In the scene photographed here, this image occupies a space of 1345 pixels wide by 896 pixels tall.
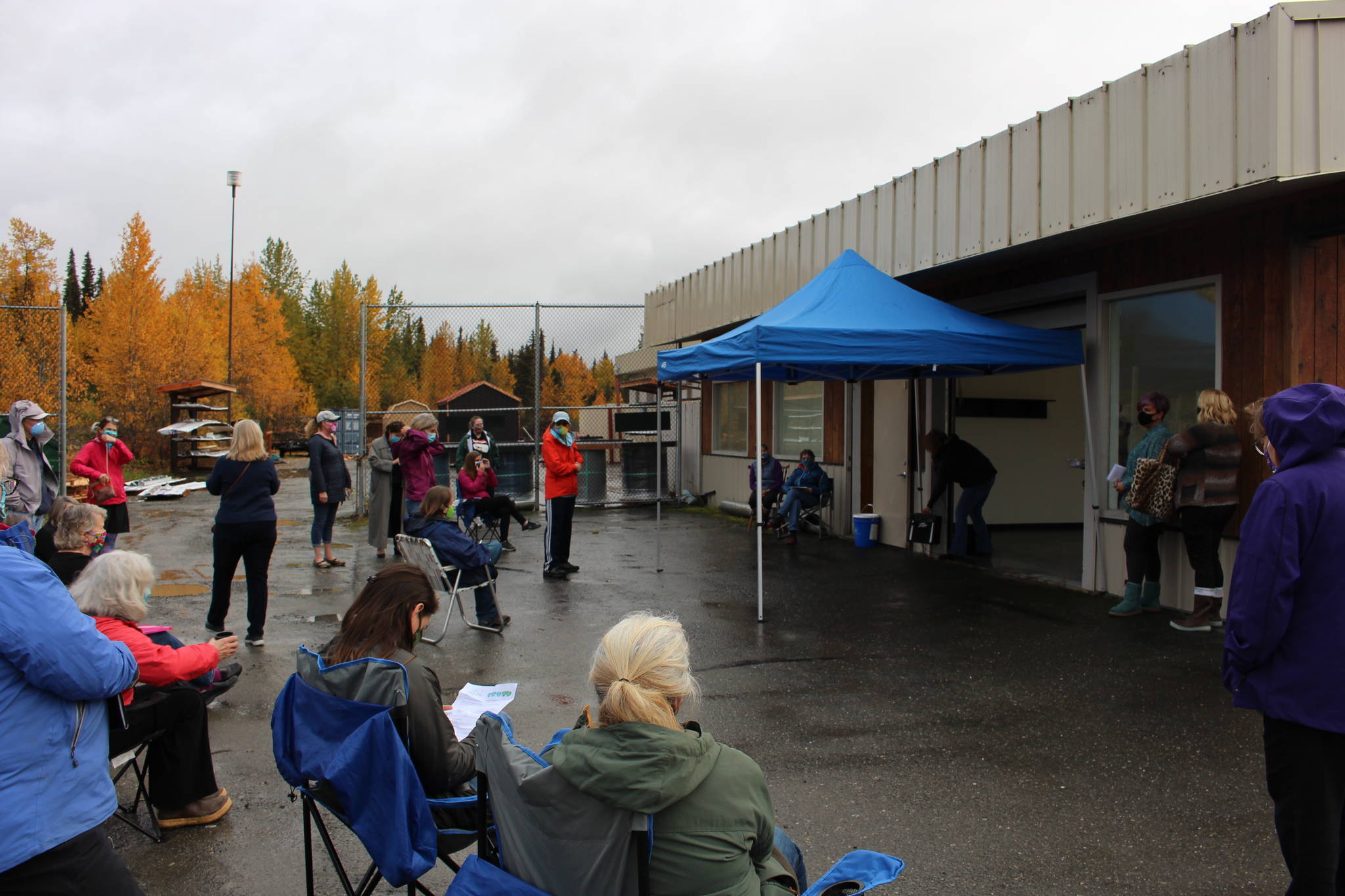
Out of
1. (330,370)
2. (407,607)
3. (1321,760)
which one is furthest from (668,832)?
(330,370)

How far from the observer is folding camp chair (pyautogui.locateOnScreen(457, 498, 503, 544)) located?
1116 centimetres

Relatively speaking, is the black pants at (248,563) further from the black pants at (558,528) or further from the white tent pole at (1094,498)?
the white tent pole at (1094,498)

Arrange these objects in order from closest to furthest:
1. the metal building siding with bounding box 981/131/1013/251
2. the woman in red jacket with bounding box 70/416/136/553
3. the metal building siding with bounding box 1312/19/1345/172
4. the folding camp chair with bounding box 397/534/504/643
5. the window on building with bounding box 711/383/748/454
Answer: the metal building siding with bounding box 1312/19/1345/172
the folding camp chair with bounding box 397/534/504/643
the metal building siding with bounding box 981/131/1013/251
the woman in red jacket with bounding box 70/416/136/553
the window on building with bounding box 711/383/748/454

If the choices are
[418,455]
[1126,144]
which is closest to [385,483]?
[418,455]

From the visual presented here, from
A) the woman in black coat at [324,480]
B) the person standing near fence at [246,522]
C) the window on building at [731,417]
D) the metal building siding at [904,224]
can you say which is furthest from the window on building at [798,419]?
the person standing near fence at [246,522]

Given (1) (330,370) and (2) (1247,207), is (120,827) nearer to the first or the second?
(2) (1247,207)

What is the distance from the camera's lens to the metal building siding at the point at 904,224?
30.0 ft

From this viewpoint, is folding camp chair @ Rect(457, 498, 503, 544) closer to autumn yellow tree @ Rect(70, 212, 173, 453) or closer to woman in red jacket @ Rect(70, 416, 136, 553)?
woman in red jacket @ Rect(70, 416, 136, 553)

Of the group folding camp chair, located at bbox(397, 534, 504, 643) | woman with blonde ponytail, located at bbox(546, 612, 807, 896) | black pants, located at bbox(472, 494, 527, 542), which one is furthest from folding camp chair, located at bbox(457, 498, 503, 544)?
woman with blonde ponytail, located at bbox(546, 612, 807, 896)

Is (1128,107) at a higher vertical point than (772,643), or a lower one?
higher

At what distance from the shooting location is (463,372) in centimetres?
2011

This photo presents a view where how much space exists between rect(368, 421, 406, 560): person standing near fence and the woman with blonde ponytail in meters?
9.20

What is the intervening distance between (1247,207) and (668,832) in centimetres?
662

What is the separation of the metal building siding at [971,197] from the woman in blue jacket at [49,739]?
758cm
